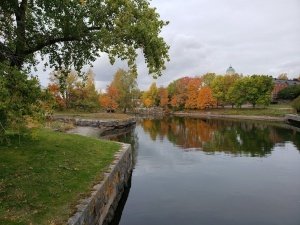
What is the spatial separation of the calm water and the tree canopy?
6631 mm

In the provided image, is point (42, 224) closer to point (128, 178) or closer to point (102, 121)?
point (128, 178)

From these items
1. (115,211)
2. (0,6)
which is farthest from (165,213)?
(0,6)

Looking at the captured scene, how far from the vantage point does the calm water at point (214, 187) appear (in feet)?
49.4

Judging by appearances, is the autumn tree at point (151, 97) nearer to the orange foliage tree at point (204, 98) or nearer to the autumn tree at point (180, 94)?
the autumn tree at point (180, 94)

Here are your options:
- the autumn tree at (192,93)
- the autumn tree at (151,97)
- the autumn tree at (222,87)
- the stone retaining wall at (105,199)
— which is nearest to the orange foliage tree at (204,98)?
the autumn tree at (222,87)

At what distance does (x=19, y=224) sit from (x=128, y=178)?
41.0 ft

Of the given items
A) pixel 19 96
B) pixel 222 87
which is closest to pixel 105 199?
pixel 19 96

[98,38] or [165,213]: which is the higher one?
[98,38]

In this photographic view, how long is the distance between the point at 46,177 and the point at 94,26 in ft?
22.3

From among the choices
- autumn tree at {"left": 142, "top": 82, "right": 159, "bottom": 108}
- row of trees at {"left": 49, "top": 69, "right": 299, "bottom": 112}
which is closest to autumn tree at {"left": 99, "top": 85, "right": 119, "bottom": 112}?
row of trees at {"left": 49, "top": 69, "right": 299, "bottom": 112}

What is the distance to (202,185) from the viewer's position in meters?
20.0

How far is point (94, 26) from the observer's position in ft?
48.9

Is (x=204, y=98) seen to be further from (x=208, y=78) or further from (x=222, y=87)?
(x=208, y=78)

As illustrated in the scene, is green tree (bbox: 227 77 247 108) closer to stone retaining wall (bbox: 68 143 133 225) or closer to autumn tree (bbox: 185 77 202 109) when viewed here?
autumn tree (bbox: 185 77 202 109)
